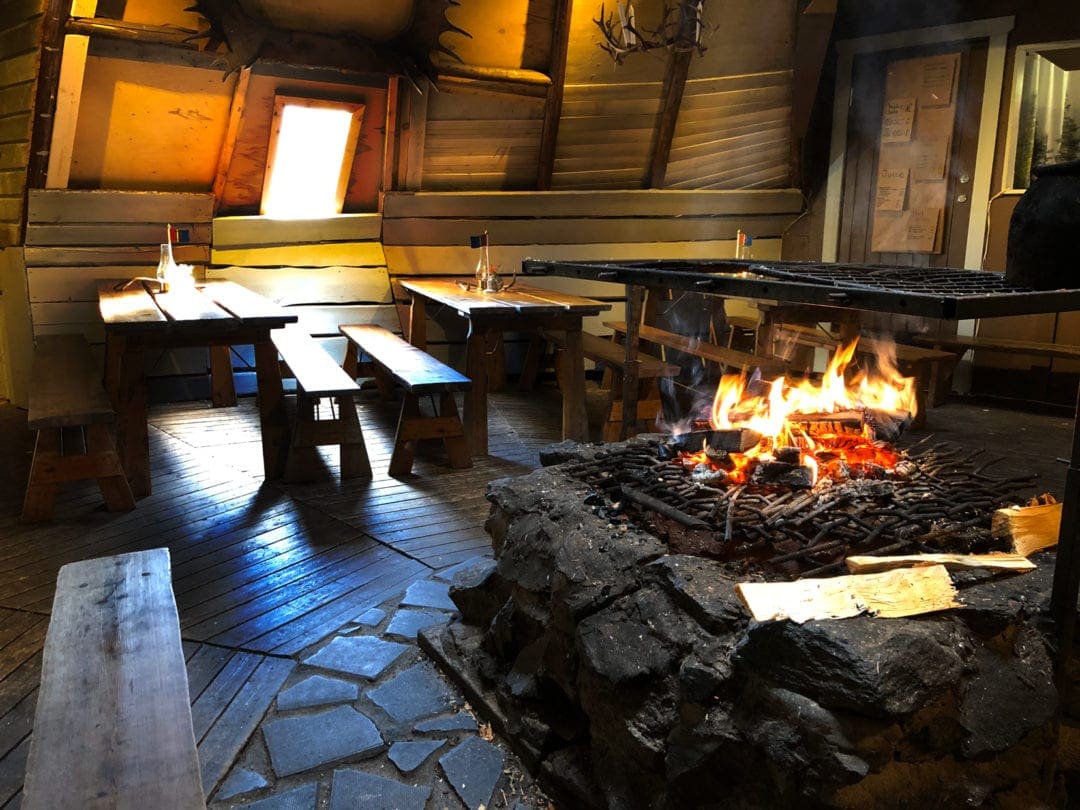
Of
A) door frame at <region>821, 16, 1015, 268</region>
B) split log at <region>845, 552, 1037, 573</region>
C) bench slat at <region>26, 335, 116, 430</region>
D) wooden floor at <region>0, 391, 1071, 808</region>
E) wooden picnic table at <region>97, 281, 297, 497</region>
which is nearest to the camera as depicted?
split log at <region>845, 552, 1037, 573</region>

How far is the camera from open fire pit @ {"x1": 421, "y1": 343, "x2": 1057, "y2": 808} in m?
2.20

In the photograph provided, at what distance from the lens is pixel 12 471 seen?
231 inches

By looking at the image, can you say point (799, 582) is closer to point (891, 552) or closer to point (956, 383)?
point (891, 552)

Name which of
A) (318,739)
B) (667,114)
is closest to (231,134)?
(667,114)

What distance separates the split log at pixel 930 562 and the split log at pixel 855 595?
6 centimetres

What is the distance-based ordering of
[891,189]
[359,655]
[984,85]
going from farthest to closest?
[891,189] → [984,85] → [359,655]

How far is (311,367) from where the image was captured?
6.06 metres

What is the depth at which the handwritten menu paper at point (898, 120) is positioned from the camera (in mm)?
8258

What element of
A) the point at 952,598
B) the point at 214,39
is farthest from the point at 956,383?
the point at 214,39

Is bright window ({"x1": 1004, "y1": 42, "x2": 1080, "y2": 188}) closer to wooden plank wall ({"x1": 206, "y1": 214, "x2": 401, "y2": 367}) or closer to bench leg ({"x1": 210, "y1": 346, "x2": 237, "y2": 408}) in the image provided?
wooden plank wall ({"x1": 206, "y1": 214, "x2": 401, "y2": 367})

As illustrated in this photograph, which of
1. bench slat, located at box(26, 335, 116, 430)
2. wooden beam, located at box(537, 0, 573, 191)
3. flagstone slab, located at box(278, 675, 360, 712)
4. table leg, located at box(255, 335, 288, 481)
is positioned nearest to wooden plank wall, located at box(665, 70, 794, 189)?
wooden beam, located at box(537, 0, 573, 191)

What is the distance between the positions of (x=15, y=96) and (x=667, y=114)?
561 centimetres

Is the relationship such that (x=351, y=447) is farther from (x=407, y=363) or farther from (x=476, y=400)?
(x=476, y=400)

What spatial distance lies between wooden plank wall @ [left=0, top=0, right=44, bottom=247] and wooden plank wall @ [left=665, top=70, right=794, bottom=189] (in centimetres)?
560
